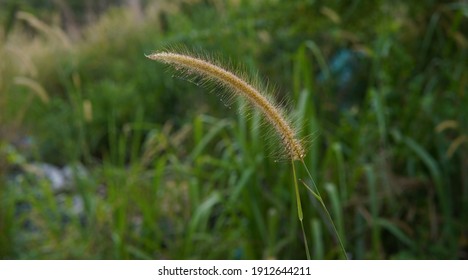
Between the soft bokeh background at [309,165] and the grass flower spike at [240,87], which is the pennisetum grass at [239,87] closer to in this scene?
the grass flower spike at [240,87]

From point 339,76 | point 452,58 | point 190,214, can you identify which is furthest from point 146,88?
point 452,58

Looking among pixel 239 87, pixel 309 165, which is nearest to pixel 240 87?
pixel 239 87

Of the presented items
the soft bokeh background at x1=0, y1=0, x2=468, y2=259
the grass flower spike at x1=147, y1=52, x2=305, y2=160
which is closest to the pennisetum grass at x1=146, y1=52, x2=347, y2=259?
the grass flower spike at x1=147, y1=52, x2=305, y2=160

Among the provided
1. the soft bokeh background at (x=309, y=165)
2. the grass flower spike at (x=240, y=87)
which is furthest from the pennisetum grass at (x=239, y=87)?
the soft bokeh background at (x=309, y=165)

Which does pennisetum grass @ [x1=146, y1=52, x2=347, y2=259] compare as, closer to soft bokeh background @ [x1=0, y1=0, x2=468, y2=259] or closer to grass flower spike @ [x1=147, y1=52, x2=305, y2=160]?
grass flower spike @ [x1=147, y1=52, x2=305, y2=160]

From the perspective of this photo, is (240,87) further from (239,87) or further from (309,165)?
(309,165)

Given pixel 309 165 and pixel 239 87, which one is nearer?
pixel 239 87

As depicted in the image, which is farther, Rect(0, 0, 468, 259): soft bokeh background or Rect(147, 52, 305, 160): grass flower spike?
Rect(0, 0, 468, 259): soft bokeh background

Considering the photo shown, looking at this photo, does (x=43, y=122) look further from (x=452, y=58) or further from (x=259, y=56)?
(x=452, y=58)
